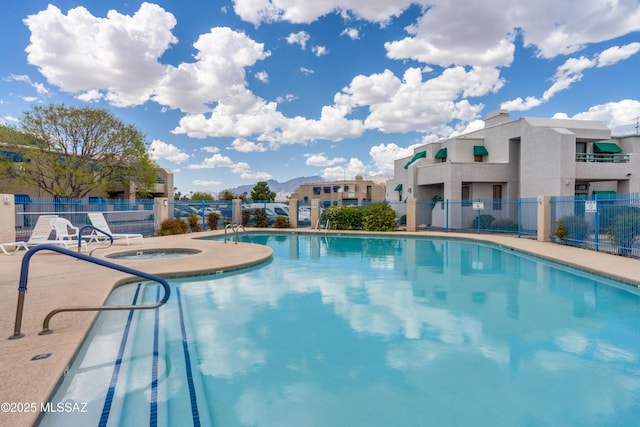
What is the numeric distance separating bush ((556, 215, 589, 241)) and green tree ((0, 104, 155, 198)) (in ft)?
92.0

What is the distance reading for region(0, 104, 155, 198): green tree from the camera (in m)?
24.0

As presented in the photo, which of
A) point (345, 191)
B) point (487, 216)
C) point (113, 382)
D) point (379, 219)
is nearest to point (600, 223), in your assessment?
point (487, 216)

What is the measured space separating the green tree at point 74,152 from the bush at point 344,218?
1637 cm

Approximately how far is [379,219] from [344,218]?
216 cm

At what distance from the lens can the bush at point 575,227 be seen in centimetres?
1441

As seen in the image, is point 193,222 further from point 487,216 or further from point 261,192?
point 261,192

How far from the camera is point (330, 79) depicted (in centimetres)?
2723

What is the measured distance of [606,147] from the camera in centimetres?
2302

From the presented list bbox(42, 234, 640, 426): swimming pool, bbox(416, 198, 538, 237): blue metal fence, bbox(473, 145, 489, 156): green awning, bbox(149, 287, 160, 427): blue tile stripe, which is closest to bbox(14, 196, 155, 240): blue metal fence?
bbox(42, 234, 640, 426): swimming pool

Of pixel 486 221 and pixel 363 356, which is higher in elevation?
pixel 486 221

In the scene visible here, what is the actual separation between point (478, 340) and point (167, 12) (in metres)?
19.4

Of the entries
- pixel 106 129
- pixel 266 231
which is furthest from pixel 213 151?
pixel 266 231

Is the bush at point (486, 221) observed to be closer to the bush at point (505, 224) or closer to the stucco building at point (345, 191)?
the bush at point (505, 224)

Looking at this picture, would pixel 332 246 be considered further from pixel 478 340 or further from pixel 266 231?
pixel 478 340
